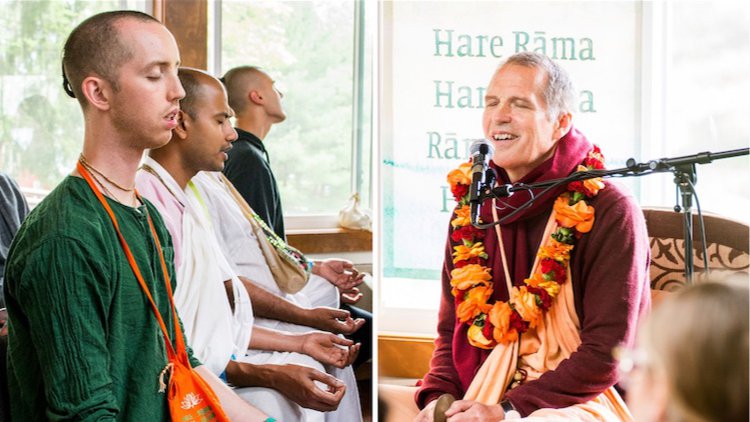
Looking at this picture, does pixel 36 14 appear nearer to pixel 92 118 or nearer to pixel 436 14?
pixel 92 118

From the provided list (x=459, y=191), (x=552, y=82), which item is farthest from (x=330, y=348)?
(x=552, y=82)

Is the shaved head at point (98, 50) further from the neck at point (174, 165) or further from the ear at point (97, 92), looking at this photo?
the neck at point (174, 165)

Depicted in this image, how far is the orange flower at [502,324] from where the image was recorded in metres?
1.87

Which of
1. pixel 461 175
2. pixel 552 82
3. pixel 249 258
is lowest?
pixel 249 258

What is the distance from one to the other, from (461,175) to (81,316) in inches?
37.3

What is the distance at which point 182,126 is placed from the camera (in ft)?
6.21

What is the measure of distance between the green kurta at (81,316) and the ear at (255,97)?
0.51 m

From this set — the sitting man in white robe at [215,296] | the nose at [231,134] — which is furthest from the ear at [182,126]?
the nose at [231,134]

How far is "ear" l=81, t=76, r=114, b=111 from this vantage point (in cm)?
163

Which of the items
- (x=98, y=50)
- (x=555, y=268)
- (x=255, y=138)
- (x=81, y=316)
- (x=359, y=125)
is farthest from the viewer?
(x=359, y=125)

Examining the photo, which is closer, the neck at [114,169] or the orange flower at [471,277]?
the neck at [114,169]

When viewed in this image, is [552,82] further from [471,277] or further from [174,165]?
[174,165]

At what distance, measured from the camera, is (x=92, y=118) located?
5.41 ft

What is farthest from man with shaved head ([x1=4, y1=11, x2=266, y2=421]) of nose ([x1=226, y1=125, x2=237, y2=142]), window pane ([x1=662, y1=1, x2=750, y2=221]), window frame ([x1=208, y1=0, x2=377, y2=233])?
window pane ([x1=662, y1=1, x2=750, y2=221])
